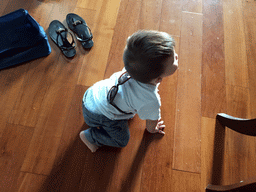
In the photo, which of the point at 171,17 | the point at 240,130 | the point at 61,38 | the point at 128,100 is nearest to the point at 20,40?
the point at 61,38

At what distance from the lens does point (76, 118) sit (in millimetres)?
1052

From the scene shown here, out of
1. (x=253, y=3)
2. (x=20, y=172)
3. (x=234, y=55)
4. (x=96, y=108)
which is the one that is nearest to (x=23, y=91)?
(x=20, y=172)

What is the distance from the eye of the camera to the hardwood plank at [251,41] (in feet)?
3.71

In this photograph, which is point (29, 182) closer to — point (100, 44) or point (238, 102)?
point (100, 44)

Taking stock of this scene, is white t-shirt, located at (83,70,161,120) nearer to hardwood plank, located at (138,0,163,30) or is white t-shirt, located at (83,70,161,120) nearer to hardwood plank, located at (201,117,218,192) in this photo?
hardwood plank, located at (201,117,218,192)

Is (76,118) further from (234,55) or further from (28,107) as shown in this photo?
(234,55)

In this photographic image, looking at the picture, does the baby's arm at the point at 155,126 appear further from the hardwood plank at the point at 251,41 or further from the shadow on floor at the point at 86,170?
the hardwood plank at the point at 251,41

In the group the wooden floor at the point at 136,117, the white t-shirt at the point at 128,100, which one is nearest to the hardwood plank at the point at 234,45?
the wooden floor at the point at 136,117

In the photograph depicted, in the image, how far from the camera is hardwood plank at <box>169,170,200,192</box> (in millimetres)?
931

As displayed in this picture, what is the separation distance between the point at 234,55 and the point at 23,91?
125 cm

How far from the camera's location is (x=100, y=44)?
1247mm

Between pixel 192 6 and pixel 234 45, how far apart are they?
392 millimetres

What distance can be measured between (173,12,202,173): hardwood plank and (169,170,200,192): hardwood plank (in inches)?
0.9

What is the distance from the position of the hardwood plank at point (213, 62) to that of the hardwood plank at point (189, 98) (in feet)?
Result: 0.11
